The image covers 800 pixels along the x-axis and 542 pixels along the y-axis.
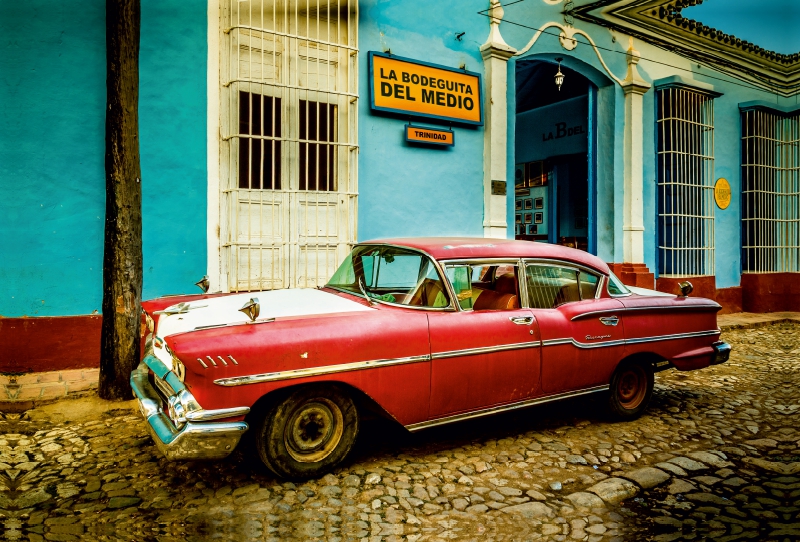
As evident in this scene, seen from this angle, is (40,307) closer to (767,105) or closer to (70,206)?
(70,206)

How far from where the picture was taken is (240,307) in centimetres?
358

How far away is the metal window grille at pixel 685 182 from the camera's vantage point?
10.2 m

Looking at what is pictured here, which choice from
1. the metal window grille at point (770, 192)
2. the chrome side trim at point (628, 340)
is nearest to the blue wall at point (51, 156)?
the chrome side trim at point (628, 340)

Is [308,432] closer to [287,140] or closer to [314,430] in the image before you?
[314,430]

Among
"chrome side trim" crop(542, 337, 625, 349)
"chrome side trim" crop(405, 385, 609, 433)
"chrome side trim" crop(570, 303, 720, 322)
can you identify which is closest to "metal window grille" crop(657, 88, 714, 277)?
"chrome side trim" crop(570, 303, 720, 322)

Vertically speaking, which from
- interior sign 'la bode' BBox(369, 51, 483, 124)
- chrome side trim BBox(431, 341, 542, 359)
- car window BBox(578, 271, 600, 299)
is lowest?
chrome side trim BBox(431, 341, 542, 359)

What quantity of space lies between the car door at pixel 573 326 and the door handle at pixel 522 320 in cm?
9

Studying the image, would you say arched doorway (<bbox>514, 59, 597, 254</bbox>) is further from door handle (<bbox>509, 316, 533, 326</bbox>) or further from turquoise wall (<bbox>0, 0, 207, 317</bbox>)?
door handle (<bbox>509, 316, 533, 326</bbox>)

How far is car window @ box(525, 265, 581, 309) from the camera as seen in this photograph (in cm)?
409

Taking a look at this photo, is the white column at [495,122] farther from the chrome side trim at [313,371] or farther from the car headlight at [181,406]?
the car headlight at [181,406]

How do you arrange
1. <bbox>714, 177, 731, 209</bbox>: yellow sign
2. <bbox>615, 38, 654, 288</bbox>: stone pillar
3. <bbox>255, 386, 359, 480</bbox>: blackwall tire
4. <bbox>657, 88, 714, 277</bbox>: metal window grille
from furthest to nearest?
1. <bbox>714, 177, 731, 209</bbox>: yellow sign
2. <bbox>657, 88, 714, 277</bbox>: metal window grille
3. <bbox>615, 38, 654, 288</bbox>: stone pillar
4. <bbox>255, 386, 359, 480</bbox>: blackwall tire

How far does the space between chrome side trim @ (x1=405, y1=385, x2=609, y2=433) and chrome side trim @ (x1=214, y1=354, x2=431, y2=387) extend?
1.36 feet

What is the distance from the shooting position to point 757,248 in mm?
11492

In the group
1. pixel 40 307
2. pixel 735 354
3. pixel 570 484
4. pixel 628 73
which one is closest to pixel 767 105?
pixel 628 73
